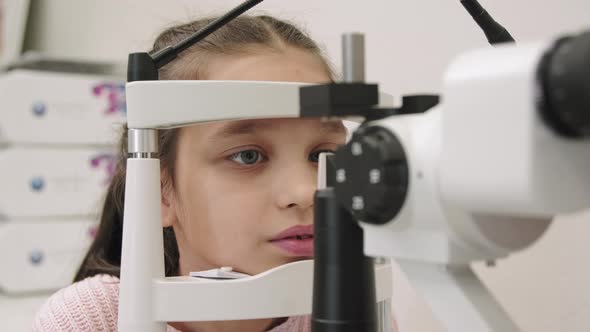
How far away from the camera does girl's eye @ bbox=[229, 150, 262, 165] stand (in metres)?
0.59

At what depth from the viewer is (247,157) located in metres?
0.59

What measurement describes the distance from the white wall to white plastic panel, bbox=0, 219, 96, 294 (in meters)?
0.59

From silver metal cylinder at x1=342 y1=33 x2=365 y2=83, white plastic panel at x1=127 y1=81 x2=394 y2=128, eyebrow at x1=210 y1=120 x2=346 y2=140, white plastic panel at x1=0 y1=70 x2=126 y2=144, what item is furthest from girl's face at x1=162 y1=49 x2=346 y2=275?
white plastic panel at x1=0 y1=70 x2=126 y2=144

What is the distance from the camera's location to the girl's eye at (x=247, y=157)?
1.93 ft

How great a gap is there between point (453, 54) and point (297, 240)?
300 mm

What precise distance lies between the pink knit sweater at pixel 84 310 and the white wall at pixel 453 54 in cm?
24

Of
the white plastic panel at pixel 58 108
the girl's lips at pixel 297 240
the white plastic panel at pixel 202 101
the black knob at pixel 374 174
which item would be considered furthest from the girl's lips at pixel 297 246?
the white plastic panel at pixel 58 108

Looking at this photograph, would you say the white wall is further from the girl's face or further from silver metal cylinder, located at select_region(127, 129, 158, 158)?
silver metal cylinder, located at select_region(127, 129, 158, 158)

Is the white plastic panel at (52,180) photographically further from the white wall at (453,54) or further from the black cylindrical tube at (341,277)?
the black cylindrical tube at (341,277)

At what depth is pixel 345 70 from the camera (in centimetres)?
33

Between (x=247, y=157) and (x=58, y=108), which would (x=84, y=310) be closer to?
(x=247, y=157)

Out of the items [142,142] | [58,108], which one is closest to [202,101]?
[142,142]

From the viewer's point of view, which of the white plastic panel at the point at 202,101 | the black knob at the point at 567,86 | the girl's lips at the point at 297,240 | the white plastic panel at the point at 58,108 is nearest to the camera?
the black knob at the point at 567,86

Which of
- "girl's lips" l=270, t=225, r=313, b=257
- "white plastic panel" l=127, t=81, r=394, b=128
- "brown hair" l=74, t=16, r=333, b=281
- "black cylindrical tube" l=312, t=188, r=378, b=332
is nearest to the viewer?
"black cylindrical tube" l=312, t=188, r=378, b=332
